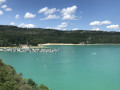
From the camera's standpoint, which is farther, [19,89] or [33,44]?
[33,44]

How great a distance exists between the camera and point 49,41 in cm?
13562

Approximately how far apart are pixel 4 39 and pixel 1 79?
79599mm

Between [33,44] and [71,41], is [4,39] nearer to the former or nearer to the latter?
[33,44]

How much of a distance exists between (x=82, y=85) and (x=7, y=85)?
45.8 ft

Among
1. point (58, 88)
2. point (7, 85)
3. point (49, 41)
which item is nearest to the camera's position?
point (7, 85)

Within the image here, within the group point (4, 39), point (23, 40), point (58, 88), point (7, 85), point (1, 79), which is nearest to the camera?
point (7, 85)

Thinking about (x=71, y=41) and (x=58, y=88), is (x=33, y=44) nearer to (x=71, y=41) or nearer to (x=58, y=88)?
(x=71, y=41)

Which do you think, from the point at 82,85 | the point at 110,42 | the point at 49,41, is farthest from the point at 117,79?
the point at 110,42

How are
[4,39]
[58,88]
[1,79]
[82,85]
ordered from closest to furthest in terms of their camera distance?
[1,79], [58,88], [82,85], [4,39]

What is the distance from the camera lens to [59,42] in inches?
5497

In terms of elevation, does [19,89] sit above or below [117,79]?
above

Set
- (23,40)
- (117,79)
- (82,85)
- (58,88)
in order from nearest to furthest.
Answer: (58,88), (82,85), (117,79), (23,40)

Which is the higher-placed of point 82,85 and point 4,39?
point 4,39

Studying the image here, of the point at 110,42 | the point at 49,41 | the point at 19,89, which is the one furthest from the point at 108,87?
the point at 110,42
